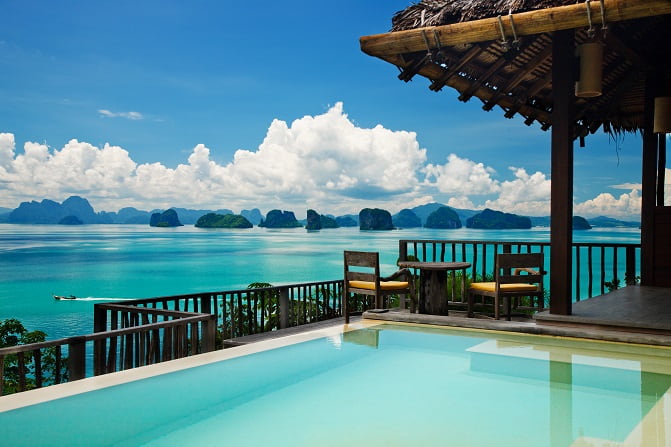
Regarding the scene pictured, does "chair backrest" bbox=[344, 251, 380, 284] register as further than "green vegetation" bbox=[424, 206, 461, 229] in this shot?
No

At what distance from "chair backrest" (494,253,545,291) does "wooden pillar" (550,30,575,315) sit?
604 millimetres

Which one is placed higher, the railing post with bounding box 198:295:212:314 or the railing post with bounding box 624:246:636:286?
the railing post with bounding box 624:246:636:286

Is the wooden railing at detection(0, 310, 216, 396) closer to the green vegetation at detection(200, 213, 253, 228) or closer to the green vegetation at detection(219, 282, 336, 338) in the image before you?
the green vegetation at detection(219, 282, 336, 338)

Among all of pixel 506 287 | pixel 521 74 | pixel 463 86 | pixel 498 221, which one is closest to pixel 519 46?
pixel 521 74

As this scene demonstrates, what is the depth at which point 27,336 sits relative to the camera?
496 inches

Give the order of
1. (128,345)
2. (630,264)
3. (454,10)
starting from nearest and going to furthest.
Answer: (128,345)
(454,10)
(630,264)

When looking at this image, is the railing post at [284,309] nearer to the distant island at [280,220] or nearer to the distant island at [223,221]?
the distant island at [280,220]

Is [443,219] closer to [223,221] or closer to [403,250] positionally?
[223,221]

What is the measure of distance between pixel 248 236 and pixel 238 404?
9301cm

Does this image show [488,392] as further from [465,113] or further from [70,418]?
[465,113]

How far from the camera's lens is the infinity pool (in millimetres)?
3498

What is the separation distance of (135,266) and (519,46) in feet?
203

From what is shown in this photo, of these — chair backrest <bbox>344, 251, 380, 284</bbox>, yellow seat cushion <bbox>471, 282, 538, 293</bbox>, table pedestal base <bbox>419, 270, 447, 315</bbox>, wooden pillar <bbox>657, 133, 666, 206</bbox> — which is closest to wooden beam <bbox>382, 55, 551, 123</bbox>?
wooden pillar <bbox>657, 133, 666, 206</bbox>

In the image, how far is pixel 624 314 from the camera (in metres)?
5.88
